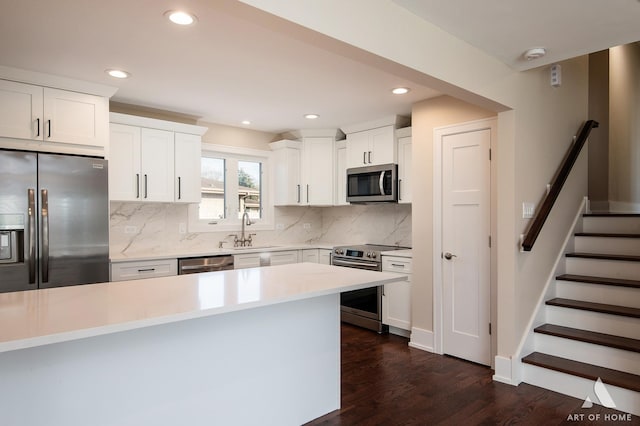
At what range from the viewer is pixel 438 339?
369cm

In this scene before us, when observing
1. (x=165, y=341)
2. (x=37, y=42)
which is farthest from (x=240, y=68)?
(x=165, y=341)

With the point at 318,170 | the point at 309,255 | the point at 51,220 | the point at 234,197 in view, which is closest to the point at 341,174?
the point at 318,170

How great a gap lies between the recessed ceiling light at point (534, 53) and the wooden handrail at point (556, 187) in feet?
3.50

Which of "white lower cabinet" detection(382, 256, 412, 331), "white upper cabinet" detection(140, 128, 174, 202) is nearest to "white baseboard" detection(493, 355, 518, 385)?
Result: "white lower cabinet" detection(382, 256, 412, 331)

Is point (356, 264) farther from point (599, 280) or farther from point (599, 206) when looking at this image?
point (599, 206)

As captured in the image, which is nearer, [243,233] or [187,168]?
[187,168]

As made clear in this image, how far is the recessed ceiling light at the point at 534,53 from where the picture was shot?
2643mm

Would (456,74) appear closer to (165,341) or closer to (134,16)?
(134,16)

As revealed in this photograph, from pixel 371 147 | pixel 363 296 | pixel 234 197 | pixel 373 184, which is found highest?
pixel 371 147

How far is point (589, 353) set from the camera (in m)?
2.86

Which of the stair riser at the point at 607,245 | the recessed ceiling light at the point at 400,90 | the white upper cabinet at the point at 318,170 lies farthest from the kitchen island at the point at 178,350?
the white upper cabinet at the point at 318,170

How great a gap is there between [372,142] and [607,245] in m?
2.47

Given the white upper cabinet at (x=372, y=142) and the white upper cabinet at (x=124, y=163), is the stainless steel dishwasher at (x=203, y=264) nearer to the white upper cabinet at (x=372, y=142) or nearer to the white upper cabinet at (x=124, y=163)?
the white upper cabinet at (x=124, y=163)

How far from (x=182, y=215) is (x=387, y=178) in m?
2.33
